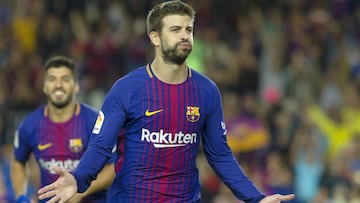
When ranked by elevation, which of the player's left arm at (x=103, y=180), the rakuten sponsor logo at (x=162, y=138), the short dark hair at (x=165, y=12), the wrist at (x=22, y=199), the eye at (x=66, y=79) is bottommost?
the wrist at (x=22, y=199)

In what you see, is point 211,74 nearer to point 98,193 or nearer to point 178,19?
point 98,193

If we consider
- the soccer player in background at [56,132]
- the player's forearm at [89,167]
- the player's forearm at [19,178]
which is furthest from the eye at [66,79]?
the player's forearm at [89,167]

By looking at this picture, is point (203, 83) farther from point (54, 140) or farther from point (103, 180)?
point (54, 140)

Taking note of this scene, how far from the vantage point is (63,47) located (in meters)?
16.9

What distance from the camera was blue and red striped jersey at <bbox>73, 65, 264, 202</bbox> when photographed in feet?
21.9

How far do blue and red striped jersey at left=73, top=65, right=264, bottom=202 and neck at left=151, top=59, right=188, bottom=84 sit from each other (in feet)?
0.10

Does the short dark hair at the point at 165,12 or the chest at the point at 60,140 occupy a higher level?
the short dark hair at the point at 165,12

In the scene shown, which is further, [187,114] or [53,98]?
[53,98]

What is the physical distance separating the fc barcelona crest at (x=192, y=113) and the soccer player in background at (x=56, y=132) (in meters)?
1.78

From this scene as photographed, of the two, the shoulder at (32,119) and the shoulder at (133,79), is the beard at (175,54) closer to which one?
the shoulder at (133,79)

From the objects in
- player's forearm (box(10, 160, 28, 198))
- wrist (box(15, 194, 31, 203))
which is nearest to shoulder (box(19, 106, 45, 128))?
player's forearm (box(10, 160, 28, 198))

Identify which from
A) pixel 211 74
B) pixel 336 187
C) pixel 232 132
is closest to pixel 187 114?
pixel 336 187

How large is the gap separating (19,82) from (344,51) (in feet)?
17.2

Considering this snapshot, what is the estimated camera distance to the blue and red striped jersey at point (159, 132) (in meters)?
6.69
